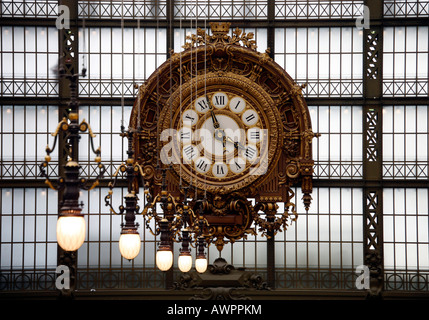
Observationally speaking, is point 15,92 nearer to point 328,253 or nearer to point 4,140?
point 4,140

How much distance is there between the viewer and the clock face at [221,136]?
67.5 feet

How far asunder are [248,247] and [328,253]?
2033 millimetres

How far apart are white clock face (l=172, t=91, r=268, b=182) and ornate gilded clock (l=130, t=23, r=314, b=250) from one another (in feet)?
0.08

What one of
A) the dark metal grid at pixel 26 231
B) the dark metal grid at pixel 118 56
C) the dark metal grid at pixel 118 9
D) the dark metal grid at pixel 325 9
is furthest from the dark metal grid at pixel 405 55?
the dark metal grid at pixel 26 231

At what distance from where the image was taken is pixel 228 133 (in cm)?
2077

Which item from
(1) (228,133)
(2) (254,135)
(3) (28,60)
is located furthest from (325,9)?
(3) (28,60)

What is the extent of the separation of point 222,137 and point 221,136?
0.13ft

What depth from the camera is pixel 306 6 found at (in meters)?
21.3

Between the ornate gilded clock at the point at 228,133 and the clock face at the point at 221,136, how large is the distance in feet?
0.08

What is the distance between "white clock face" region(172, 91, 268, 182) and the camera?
67.9 ft

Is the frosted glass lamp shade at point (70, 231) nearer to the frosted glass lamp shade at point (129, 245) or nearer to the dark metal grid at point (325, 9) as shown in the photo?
the frosted glass lamp shade at point (129, 245)

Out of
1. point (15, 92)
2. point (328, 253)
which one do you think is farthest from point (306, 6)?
point (15, 92)

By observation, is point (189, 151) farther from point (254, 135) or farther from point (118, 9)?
point (118, 9)

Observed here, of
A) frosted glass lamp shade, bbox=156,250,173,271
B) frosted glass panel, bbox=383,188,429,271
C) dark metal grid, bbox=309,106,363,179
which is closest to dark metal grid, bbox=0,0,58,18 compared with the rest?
dark metal grid, bbox=309,106,363,179
